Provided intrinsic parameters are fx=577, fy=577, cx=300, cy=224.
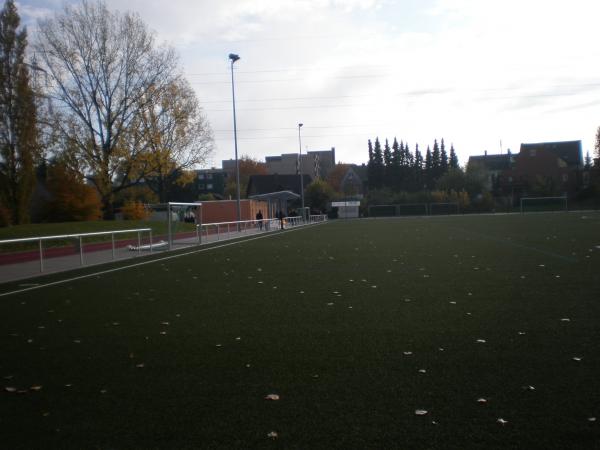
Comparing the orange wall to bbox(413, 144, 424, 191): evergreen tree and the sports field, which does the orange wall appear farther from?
bbox(413, 144, 424, 191): evergreen tree

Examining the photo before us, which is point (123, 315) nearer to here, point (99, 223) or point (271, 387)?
point (271, 387)

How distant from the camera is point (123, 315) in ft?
26.4

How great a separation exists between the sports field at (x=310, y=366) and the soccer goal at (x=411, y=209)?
6901cm

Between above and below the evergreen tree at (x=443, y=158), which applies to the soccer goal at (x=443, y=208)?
below

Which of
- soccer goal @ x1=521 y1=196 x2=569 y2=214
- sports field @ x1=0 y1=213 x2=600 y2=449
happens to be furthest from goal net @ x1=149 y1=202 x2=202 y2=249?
soccer goal @ x1=521 y1=196 x2=569 y2=214

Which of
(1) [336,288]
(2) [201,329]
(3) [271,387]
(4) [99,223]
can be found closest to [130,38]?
(4) [99,223]

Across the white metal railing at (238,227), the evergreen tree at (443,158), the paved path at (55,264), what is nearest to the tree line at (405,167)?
the evergreen tree at (443,158)

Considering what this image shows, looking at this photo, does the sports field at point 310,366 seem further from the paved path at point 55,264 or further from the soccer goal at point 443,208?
the soccer goal at point 443,208

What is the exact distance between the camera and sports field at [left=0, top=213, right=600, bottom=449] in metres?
3.61

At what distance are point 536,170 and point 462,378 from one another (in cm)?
9016

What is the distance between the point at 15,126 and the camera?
3038cm

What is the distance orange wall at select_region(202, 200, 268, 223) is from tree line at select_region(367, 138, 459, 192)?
235 ft

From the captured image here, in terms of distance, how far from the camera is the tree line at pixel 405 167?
11962cm

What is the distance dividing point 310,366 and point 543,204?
71119 millimetres
